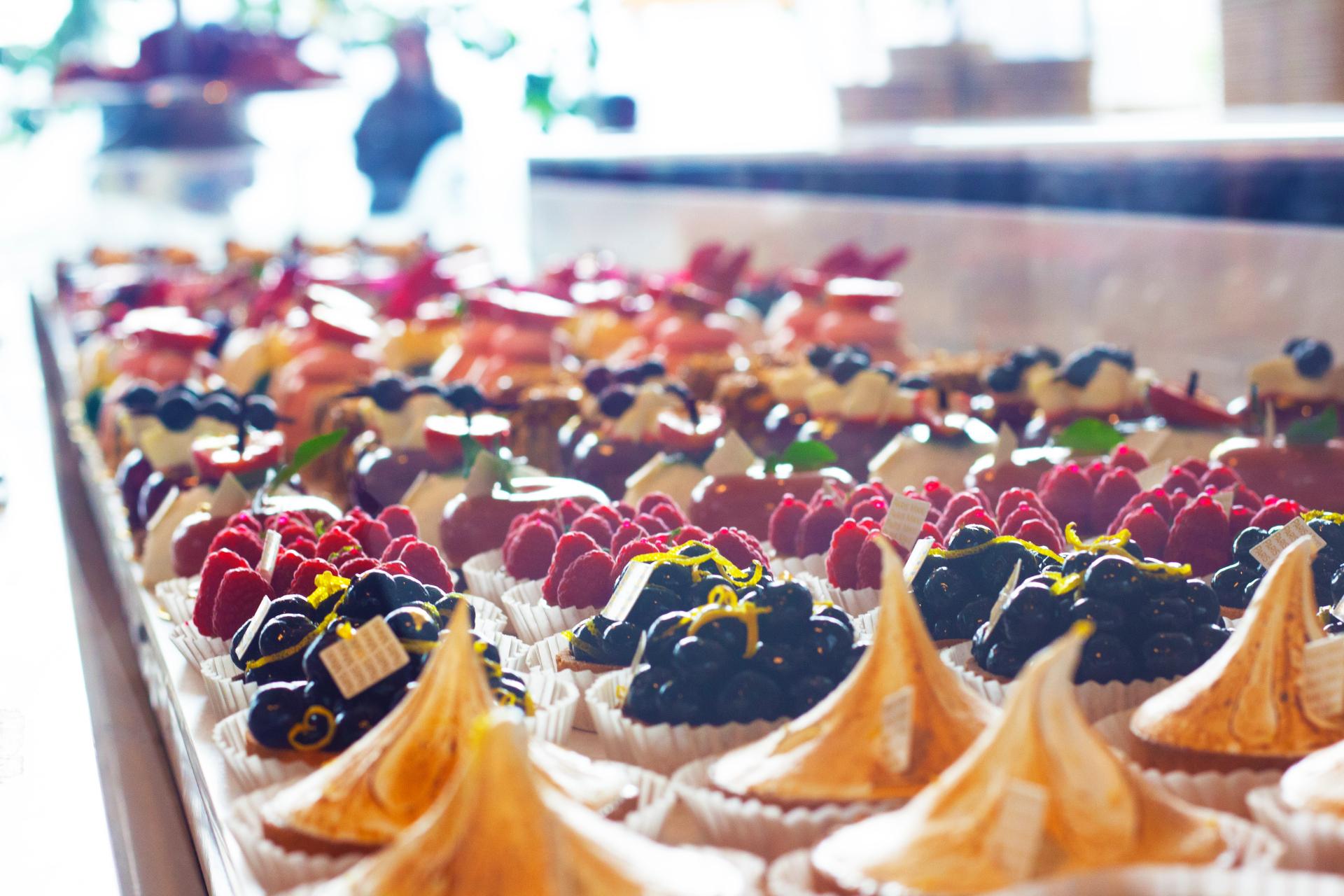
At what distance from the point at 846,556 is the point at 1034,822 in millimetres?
757

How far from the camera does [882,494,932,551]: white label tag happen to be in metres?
1.60

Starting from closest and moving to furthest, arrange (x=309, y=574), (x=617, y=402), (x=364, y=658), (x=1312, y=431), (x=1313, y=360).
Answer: (x=364, y=658) < (x=309, y=574) < (x=1312, y=431) < (x=1313, y=360) < (x=617, y=402)

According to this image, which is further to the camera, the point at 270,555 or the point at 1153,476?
the point at 1153,476

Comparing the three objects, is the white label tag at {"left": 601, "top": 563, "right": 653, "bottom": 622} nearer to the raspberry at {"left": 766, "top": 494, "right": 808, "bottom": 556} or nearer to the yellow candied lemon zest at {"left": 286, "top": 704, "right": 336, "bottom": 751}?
the yellow candied lemon zest at {"left": 286, "top": 704, "right": 336, "bottom": 751}

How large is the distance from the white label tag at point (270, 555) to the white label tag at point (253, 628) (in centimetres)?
15

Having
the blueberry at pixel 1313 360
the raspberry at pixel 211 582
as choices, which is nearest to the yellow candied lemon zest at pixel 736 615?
the raspberry at pixel 211 582

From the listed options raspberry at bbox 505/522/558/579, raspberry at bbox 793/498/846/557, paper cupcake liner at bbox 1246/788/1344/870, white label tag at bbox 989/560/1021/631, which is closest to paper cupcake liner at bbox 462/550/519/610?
raspberry at bbox 505/522/558/579

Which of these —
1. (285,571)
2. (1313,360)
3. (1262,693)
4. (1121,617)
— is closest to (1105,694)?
(1121,617)

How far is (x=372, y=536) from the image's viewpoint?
5.90ft

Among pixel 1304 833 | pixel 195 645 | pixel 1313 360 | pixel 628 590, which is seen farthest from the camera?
pixel 1313 360

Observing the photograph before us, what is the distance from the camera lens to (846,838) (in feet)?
3.36

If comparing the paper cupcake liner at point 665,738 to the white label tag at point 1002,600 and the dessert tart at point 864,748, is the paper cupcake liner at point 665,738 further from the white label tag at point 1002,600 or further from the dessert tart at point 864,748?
the white label tag at point 1002,600

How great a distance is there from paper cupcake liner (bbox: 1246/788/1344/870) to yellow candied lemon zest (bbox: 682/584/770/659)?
41 cm

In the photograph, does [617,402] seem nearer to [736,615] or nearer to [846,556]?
[846,556]
